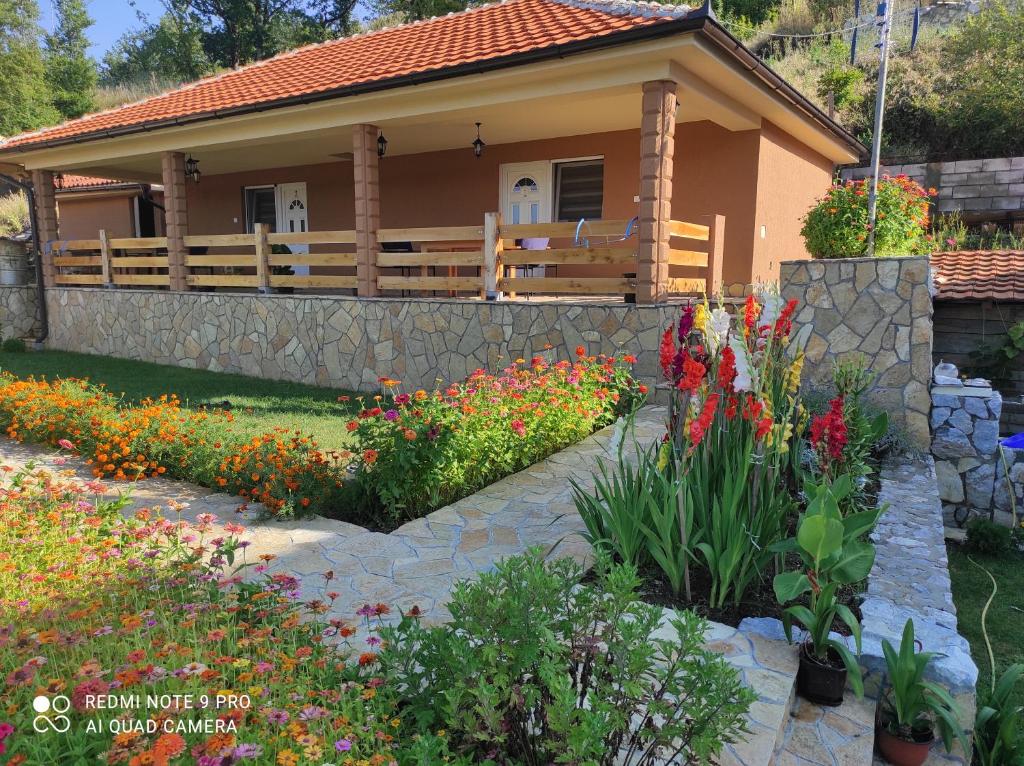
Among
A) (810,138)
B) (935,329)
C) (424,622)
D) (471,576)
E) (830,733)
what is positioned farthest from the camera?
(810,138)

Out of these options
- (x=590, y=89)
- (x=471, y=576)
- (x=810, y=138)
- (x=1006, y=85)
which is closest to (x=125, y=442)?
(x=471, y=576)

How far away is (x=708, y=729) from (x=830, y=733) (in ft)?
3.42

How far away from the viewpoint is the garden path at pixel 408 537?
373cm

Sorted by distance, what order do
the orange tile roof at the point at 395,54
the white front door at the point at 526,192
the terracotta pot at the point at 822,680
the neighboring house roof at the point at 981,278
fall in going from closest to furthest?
the terracotta pot at the point at 822,680 → the orange tile roof at the point at 395,54 → the neighboring house roof at the point at 981,278 → the white front door at the point at 526,192

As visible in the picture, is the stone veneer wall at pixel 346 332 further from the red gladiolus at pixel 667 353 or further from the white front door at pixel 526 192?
the red gladiolus at pixel 667 353

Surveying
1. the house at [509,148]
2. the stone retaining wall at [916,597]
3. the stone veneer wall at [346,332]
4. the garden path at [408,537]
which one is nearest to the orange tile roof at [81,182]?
the house at [509,148]

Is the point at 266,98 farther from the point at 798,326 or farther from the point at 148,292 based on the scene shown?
the point at 798,326

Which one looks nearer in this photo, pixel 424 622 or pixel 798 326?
pixel 424 622

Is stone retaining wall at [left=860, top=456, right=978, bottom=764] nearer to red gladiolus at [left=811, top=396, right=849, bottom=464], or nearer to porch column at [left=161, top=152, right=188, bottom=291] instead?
red gladiolus at [left=811, top=396, right=849, bottom=464]

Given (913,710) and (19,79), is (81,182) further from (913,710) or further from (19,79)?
(913,710)

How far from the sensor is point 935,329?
31.9 feet

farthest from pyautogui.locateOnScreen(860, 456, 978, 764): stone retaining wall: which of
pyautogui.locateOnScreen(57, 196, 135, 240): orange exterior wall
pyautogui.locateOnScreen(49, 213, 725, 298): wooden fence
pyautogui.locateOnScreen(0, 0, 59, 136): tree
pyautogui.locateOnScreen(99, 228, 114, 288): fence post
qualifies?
pyautogui.locateOnScreen(0, 0, 59, 136): tree

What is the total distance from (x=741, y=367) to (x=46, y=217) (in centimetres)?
1613

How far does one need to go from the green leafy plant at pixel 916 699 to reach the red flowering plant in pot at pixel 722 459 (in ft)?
2.38
